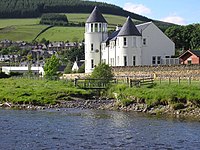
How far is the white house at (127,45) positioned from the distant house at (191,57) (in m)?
5.56

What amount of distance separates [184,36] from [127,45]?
30.8 m

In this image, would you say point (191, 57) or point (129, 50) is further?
point (129, 50)

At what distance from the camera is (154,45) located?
75812 millimetres

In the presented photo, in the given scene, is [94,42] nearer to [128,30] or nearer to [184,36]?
[128,30]

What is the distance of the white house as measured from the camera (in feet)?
239

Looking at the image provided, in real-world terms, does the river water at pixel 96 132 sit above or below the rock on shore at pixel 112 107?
below

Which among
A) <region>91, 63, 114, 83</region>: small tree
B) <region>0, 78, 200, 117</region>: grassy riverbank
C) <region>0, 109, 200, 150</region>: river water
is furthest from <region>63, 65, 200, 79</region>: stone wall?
<region>0, 109, 200, 150</region>: river water

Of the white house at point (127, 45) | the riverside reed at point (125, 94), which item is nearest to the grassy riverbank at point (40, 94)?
the riverside reed at point (125, 94)

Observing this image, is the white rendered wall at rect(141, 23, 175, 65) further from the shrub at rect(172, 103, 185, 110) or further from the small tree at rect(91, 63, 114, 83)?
the shrub at rect(172, 103, 185, 110)

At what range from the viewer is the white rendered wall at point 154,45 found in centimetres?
7506

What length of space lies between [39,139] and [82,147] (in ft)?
13.0

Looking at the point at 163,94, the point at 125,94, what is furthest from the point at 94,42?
the point at 163,94

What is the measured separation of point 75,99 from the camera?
5419 centimetres

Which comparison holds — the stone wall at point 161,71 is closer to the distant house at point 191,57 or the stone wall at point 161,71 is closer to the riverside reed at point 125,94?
the riverside reed at point 125,94
